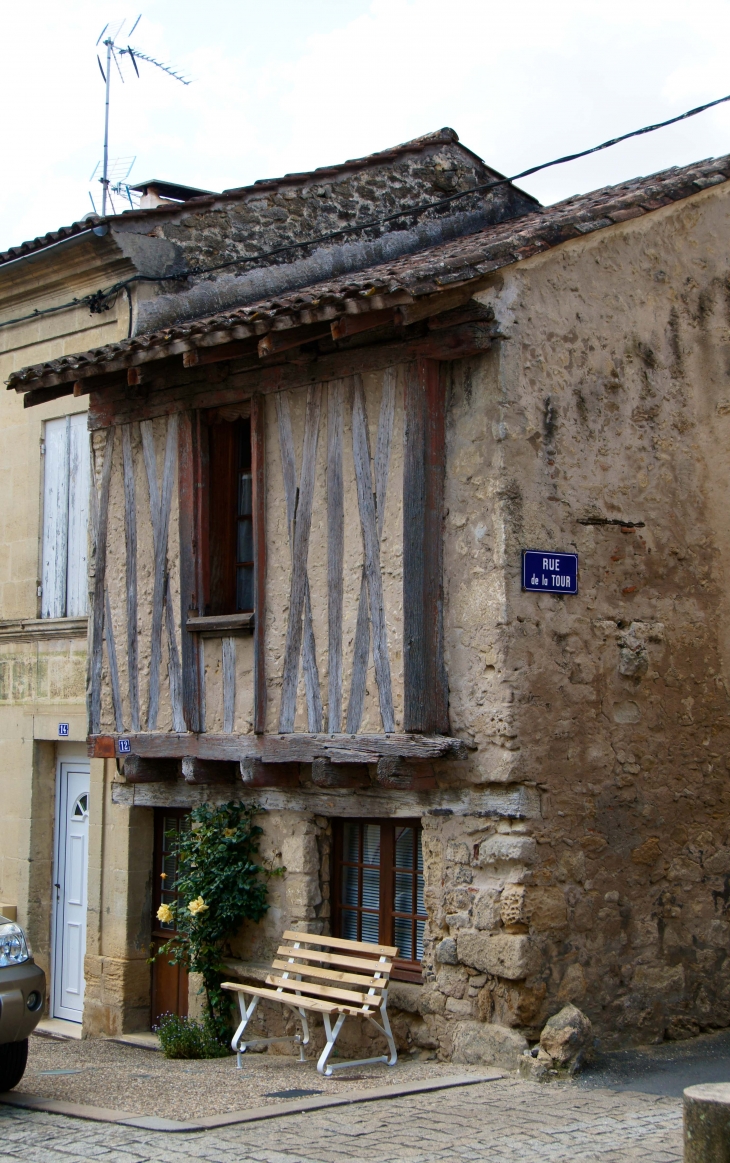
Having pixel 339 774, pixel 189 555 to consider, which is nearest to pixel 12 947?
pixel 339 774

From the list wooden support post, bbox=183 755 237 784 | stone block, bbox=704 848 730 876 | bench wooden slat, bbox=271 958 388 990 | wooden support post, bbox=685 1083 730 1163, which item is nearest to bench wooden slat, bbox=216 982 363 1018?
bench wooden slat, bbox=271 958 388 990

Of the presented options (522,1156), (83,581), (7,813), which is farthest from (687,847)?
(7,813)

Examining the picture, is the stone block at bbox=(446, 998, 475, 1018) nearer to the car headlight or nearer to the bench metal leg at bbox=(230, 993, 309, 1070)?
the bench metal leg at bbox=(230, 993, 309, 1070)

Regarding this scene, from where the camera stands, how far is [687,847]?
7.91m

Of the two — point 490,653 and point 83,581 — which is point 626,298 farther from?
point 83,581

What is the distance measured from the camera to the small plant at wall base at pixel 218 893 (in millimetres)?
8414

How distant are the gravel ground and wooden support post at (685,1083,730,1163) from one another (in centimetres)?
261

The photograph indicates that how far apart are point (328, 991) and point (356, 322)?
12.3ft

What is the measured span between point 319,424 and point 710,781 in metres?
3.24

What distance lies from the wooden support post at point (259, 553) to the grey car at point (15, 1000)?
2.01 meters

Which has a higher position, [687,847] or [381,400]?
[381,400]

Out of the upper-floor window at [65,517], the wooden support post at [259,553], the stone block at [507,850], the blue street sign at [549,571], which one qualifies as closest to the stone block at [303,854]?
the wooden support post at [259,553]

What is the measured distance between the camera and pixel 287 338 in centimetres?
773

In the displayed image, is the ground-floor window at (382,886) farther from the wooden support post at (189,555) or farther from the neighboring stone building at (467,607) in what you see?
the wooden support post at (189,555)
